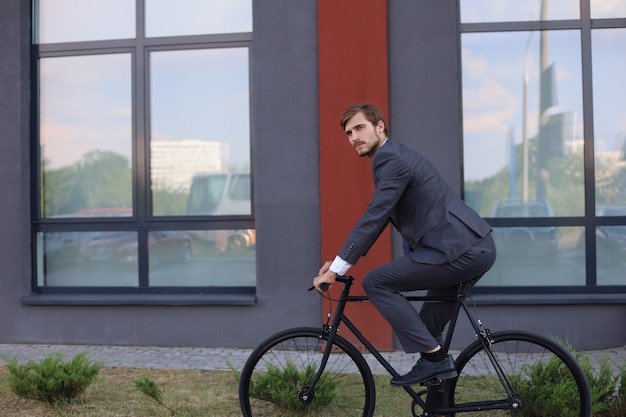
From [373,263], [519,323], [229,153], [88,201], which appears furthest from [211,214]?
[519,323]

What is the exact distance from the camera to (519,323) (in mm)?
6523

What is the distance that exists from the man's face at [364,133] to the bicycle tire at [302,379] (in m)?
1.06

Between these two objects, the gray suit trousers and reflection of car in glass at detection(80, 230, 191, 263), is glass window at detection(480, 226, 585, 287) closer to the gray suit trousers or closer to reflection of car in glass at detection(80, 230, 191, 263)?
reflection of car in glass at detection(80, 230, 191, 263)

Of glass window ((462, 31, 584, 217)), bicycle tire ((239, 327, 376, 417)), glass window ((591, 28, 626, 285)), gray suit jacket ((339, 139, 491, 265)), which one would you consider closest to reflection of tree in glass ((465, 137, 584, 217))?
glass window ((462, 31, 584, 217))

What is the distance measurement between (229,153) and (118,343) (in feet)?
7.46

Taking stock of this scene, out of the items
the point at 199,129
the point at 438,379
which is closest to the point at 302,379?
the point at 438,379

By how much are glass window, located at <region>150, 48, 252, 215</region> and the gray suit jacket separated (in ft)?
A: 12.1

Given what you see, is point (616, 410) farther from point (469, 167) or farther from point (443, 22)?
point (443, 22)

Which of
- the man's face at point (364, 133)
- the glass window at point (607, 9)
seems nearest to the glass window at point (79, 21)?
the man's face at point (364, 133)

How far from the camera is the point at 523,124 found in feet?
22.5

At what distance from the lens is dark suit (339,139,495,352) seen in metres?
3.55

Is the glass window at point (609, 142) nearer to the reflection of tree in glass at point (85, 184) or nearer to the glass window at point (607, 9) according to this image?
the glass window at point (607, 9)

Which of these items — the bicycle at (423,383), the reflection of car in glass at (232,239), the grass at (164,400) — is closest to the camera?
the bicycle at (423,383)

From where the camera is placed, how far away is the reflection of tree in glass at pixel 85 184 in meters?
7.36
